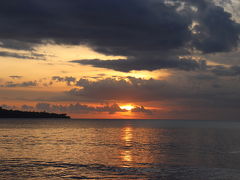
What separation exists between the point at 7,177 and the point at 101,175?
1200 cm

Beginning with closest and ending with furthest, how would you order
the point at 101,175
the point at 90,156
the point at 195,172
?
the point at 101,175 < the point at 195,172 < the point at 90,156

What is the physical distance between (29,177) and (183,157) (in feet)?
103

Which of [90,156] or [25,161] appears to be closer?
[25,161]

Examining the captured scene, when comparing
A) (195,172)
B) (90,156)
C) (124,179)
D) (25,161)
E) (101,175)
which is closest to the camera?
(124,179)

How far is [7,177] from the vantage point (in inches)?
1558

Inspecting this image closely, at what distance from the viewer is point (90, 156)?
60250mm

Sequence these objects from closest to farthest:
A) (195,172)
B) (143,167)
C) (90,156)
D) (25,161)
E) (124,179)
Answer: (124,179) < (195,172) < (143,167) < (25,161) < (90,156)

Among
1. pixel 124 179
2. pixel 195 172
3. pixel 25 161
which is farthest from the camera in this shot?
pixel 25 161


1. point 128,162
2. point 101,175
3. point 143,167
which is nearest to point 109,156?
point 128,162

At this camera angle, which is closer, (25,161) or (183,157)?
(25,161)

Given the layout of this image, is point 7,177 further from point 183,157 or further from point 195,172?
point 183,157

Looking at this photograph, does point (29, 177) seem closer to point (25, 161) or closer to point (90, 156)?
point (25, 161)

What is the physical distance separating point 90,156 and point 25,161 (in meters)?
12.9

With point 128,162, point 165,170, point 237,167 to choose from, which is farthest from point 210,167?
point 128,162
